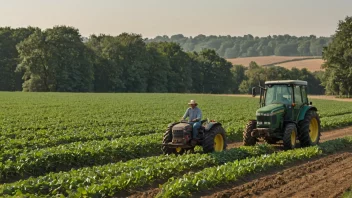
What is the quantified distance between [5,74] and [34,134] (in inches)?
2641

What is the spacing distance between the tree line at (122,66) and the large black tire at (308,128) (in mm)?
52265

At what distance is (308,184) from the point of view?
1065cm

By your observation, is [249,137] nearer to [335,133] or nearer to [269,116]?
[269,116]

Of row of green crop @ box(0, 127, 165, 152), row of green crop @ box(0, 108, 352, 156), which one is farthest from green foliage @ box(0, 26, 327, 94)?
row of green crop @ box(0, 108, 352, 156)

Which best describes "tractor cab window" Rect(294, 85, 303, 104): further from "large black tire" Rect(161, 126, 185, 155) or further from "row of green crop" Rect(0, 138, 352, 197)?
"large black tire" Rect(161, 126, 185, 155)

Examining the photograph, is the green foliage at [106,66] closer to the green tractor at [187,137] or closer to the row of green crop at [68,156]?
the row of green crop at [68,156]

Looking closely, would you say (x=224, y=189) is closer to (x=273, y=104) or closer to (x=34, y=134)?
(x=273, y=104)

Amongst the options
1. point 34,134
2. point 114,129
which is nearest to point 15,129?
point 34,134

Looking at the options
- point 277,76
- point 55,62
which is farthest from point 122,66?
point 277,76

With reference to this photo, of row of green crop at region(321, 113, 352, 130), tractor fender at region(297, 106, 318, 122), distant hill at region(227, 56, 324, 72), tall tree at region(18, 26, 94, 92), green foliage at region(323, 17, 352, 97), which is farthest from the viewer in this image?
distant hill at region(227, 56, 324, 72)

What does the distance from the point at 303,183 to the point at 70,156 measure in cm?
689

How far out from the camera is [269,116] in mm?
15680

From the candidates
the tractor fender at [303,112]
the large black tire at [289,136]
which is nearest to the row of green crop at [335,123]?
the tractor fender at [303,112]

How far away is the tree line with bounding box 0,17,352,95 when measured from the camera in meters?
72.2
